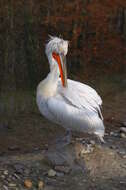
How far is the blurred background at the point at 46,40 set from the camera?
301 inches

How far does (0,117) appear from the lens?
741cm

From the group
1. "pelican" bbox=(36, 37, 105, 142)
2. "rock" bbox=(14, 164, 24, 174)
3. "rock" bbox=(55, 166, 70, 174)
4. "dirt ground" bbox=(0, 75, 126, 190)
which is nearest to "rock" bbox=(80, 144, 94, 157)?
"dirt ground" bbox=(0, 75, 126, 190)

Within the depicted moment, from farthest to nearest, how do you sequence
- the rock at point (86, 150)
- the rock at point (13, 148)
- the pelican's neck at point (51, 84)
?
the rock at point (13, 148) < the rock at point (86, 150) < the pelican's neck at point (51, 84)

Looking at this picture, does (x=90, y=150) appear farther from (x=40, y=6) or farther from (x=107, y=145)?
(x=40, y=6)

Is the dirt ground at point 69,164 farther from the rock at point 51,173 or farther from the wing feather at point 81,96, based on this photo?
the wing feather at point 81,96

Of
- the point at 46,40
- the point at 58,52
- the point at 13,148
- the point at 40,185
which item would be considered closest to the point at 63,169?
the point at 40,185

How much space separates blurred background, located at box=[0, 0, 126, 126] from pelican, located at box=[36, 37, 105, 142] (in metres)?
2.26

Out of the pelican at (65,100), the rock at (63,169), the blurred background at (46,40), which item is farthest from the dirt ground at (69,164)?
the blurred background at (46,40)

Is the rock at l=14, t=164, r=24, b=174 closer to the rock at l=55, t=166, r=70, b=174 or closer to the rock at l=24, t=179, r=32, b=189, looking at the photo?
the rock at l=24, t=179, r=32, b=189

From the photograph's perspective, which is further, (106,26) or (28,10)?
(106,26)

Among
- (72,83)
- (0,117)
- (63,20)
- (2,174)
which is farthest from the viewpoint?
(63,20)

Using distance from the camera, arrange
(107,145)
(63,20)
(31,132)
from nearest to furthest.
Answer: (107,145) < (31,132) < (63,20)

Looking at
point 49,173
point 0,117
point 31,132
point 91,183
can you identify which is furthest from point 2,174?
point 0,117

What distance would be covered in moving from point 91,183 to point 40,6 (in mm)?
4224
